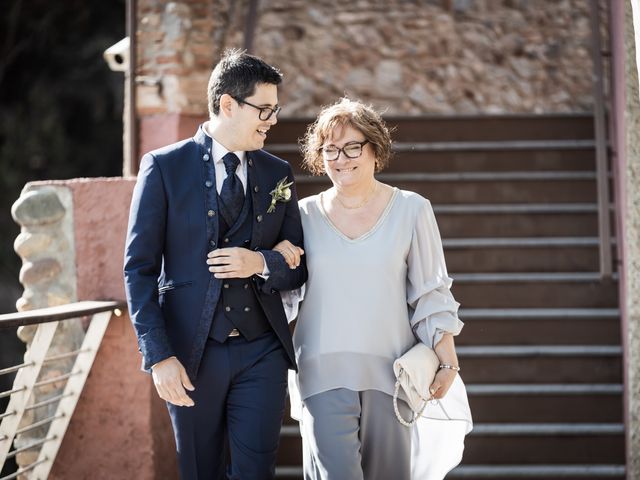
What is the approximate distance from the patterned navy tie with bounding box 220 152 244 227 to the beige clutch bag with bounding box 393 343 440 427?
70cm

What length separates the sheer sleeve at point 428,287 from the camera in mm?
3221

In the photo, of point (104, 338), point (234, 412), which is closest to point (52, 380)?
point (104, 338)

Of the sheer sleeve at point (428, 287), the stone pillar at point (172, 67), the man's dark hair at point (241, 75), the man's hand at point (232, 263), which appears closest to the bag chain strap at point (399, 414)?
the sheer sleeve at point (428, 287)

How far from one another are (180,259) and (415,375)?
0.83 m

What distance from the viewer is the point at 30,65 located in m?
12.1

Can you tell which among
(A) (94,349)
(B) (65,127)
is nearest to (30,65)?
(B) (65,127)

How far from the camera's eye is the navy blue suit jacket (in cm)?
288

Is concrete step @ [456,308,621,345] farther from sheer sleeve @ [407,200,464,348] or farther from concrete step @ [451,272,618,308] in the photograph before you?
sheer sleeve @ [407,200,464,348]

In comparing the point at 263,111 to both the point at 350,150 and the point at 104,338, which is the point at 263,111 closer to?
the point at 350,150

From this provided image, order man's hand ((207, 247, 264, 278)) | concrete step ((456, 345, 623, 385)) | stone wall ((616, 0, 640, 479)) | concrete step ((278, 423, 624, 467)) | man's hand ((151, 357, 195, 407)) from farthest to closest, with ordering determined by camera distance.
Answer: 1. concrete step ((456, 345, 623, 385))
2. concrete step ((278, 423, 624, 467))
3. stone wall ((616, 0, 640, 479))
4. man's hand ((207, 247, 264, 278))
5. man's hand ((151, 357, 195, 407))

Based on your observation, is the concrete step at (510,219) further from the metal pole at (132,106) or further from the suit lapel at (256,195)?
the suit lapel at (256,195)

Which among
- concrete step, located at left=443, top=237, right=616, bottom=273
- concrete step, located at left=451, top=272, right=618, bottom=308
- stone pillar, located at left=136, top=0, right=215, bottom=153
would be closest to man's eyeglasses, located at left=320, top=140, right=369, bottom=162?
stone pillar, located at left=136, top=0, right=215, bottom=153

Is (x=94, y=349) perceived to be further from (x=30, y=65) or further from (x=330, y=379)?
(x=30, y=65)

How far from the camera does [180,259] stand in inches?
118
